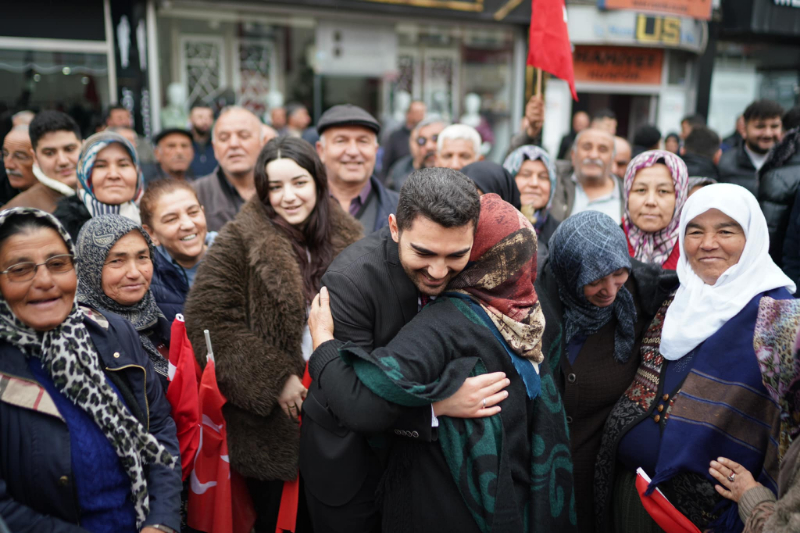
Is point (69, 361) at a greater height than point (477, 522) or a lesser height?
greater

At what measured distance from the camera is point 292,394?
2.45m

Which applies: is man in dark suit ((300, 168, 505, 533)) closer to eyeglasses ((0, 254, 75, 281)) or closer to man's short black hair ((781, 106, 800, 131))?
eyeglasses ((0, 254, 75, 281))

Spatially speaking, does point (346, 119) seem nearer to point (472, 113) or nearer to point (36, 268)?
point (36, 268)

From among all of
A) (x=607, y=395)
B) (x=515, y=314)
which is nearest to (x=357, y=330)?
(x=515, y=314)

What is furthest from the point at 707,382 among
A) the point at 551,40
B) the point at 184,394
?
the point at 551,40

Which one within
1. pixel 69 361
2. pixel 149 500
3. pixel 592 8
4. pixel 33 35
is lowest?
pixel 149 500

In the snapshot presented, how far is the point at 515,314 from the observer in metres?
1.76

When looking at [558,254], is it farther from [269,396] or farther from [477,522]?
[269,396]

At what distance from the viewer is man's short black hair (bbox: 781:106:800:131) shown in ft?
16.5

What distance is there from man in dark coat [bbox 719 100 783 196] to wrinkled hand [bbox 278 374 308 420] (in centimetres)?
459

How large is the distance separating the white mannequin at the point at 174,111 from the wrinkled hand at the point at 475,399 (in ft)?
25.2

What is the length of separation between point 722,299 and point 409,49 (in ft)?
29.6

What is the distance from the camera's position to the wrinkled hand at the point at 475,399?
67.2 inches

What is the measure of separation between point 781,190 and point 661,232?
1.37 meters
